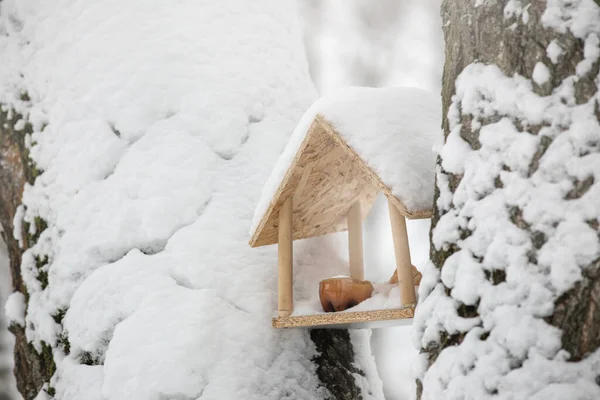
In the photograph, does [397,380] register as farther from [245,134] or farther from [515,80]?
[515,80]

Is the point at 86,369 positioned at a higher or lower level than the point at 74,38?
lower

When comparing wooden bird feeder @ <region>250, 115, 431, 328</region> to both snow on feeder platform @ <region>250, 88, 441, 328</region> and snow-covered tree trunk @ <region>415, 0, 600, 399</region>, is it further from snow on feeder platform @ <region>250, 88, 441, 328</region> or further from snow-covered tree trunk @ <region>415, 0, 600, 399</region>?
snow-covered tree trunk @ <region>415, 0, 600, 399</region>

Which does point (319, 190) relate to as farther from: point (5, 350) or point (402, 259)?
point (5, 350)

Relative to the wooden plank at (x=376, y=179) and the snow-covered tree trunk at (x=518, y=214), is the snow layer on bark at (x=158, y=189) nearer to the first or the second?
the wooden plank at (x=376, y=179)

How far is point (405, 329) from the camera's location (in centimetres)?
351

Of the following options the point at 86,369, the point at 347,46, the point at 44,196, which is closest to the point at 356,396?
the point at 86,369

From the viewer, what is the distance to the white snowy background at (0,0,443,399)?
1.68 m

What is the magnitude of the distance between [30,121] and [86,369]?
1.01m

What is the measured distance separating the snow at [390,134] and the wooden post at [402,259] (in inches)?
3.6

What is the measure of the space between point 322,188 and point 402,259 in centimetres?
38

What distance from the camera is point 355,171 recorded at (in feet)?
5.37

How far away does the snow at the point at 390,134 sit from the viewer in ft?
4.05

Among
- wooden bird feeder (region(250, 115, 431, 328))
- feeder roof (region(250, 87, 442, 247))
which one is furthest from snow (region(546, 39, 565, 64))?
A: wooden bird feeder (region(250, 115, 431, 328))

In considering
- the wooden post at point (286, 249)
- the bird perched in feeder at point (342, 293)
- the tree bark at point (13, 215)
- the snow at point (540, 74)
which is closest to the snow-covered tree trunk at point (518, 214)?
the snow at point (540, 74)
